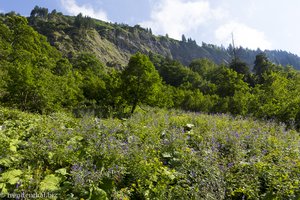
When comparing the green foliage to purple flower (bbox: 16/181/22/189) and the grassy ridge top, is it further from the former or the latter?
purple flower (bbox: 16/181/22/189)

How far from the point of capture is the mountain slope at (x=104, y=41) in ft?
304

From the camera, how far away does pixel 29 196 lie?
3.67 metres

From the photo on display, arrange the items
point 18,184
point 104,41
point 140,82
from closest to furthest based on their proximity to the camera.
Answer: point 18,184 < point 140,82 < point 104,41

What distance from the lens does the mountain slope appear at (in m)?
92.7

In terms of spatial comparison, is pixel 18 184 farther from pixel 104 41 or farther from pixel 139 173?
pixel 104 41

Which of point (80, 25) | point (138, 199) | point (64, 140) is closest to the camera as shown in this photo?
point (138, 199)

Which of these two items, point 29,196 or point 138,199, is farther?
point 138,199

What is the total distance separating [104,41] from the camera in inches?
4631

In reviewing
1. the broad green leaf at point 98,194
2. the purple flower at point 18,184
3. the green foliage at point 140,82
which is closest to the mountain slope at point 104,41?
the green foliage at point 140,82

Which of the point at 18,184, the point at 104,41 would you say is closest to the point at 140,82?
the point at 18,184

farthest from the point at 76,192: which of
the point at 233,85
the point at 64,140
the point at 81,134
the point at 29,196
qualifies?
the point at 233,85

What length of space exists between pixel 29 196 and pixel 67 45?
3623 inches

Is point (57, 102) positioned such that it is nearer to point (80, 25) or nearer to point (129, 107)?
point (129, 107)

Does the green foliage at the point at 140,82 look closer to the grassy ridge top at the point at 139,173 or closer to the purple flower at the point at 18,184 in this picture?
the grassy ridge top at the point at 139,173
